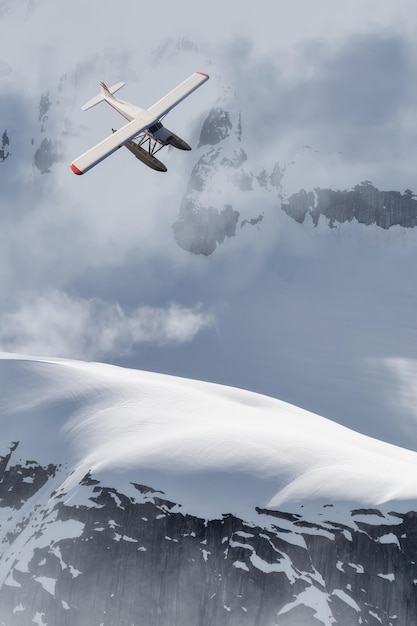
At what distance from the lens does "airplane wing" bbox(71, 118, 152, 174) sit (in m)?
144

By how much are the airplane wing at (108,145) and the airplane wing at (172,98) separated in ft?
13.8

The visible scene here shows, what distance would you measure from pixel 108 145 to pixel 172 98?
76.7 ft

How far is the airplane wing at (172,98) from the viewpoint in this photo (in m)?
159

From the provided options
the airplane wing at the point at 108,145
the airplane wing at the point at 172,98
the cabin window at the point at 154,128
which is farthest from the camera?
the airplane wing at the point at 172,98

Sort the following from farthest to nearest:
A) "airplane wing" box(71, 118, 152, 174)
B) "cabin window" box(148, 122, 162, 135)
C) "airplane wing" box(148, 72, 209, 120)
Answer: "airplane wing" box(148, 72, 209, 120) → "cabin window" box(148, 122, 162, 135) → "airplane wing" box(71, 118, 152, 174)

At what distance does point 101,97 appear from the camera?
182 m

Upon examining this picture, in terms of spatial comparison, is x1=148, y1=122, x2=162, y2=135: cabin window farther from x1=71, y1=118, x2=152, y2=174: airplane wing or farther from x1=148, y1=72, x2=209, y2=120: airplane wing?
x1=148, y1=72, x2=209, y2=120: airplane wing

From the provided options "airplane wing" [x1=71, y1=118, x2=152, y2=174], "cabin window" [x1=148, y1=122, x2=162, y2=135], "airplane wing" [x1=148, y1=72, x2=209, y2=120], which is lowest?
"airplane wing" [x1=71, y1=118, x2=152, y2=174]

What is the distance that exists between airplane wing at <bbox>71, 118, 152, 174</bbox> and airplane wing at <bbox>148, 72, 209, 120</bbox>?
13.8 ft

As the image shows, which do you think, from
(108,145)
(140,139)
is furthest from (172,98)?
(108,145)

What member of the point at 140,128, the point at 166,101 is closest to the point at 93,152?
the point at 140,128

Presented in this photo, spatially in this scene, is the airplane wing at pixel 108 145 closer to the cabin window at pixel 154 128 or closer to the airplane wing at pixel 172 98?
the cabin window at pixel 154 128

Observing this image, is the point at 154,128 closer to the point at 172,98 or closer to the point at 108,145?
the point at 108,145

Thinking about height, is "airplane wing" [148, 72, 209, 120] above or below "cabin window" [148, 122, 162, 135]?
above
